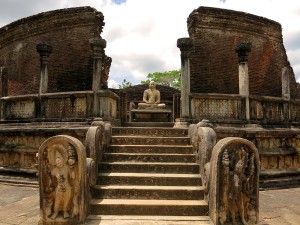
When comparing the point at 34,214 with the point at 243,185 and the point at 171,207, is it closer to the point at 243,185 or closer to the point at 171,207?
the point at 171,207

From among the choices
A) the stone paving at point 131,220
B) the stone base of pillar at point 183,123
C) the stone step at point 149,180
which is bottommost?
the stone paving at point 131,220

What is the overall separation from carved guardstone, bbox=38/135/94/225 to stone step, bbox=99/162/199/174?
4.40 feet

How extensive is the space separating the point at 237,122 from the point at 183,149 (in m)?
2.59

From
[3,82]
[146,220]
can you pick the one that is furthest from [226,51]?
[146,220]

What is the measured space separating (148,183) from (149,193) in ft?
0.97

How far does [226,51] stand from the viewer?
12.4 metres

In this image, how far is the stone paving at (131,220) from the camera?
4.00 m

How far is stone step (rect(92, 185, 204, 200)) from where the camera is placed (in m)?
4.52

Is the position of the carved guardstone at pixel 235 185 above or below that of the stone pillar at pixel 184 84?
below

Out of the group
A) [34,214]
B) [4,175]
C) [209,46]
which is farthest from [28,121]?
[209,46]

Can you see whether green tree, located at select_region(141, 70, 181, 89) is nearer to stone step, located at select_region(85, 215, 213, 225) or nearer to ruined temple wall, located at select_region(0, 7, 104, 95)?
ruined temple wall, located at select_region(0, 7, 104, 95)

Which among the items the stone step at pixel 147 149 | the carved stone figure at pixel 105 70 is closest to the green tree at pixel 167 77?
the carved stone figure at pixel 105 70

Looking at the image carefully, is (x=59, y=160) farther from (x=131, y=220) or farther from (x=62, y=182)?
(x=131, y=220)

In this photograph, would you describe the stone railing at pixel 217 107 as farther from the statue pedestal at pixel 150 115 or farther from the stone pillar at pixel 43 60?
the stone pillar at pixel 43 60
